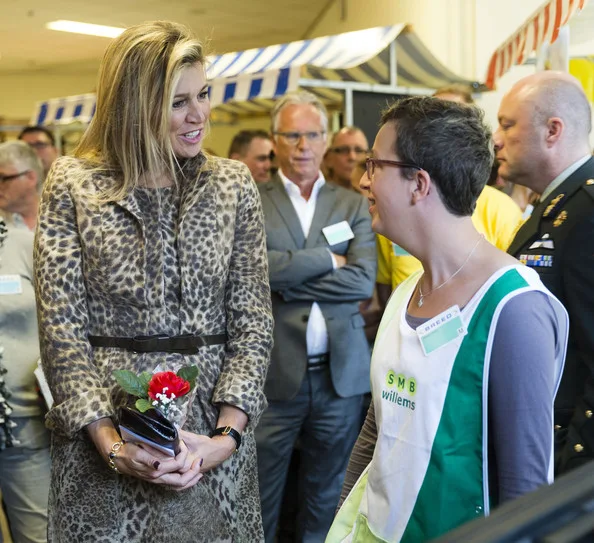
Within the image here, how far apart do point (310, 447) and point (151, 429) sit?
77.9 inches

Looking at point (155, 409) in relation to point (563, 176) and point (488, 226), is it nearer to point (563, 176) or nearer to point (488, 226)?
point (563, 176)

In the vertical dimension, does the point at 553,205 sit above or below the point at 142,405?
above

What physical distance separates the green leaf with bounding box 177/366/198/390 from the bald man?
93 cm

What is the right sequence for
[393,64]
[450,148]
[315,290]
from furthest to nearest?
1. [393,64]
2. [315,290]
3. [450,148]

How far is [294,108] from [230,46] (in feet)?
40.9

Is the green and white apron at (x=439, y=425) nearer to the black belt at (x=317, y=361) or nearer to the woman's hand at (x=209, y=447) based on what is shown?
the woman's hand at (x=209, y=447)

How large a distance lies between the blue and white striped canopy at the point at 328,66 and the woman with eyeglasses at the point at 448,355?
5055 mm

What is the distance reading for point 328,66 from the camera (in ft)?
23.0

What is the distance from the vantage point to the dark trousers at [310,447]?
327 centimetres

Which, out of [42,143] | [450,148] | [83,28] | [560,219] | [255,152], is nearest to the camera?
[450,148]

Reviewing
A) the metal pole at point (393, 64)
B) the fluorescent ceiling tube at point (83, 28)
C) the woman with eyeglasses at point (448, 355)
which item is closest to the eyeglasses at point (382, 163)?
the woman with eyeglasses at point (448, 355)

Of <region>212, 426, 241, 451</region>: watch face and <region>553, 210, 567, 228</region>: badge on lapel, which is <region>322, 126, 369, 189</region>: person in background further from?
<region>212, 426, 241, 451</region>: watch face

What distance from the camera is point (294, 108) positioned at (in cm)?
364

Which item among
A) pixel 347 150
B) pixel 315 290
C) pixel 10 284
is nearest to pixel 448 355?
pixel 315 290
